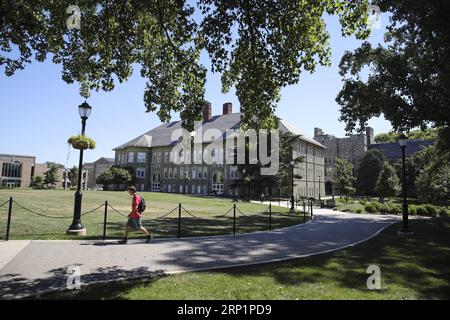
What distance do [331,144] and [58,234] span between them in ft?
292

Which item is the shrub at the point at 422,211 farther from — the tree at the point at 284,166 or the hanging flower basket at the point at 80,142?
the hanging flower basket at the point at 80,142

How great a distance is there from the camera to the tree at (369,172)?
2633 inches

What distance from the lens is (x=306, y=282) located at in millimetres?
6684

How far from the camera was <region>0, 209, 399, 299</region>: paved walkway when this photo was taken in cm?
676

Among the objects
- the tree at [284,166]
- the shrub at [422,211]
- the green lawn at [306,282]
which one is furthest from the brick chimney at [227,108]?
the green lawn at [306,282]

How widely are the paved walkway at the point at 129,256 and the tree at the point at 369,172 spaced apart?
2329 inches

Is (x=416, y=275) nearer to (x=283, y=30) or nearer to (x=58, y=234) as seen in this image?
(x=283, y=30)

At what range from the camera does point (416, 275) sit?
7.52 metres

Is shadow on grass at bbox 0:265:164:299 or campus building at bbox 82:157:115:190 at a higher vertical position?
campus building at bbox 82:157:115:190

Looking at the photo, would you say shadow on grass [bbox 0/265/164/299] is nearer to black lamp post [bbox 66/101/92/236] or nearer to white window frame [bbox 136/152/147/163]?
black lamp post [bbox 66/101/92/236]

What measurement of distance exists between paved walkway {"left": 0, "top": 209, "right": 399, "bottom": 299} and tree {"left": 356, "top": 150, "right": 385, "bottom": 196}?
59163mm

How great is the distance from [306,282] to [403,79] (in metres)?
18.6

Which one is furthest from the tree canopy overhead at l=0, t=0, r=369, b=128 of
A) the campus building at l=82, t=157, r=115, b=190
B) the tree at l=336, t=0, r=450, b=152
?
the campus building at l=82, t=157, r=115, b=190
